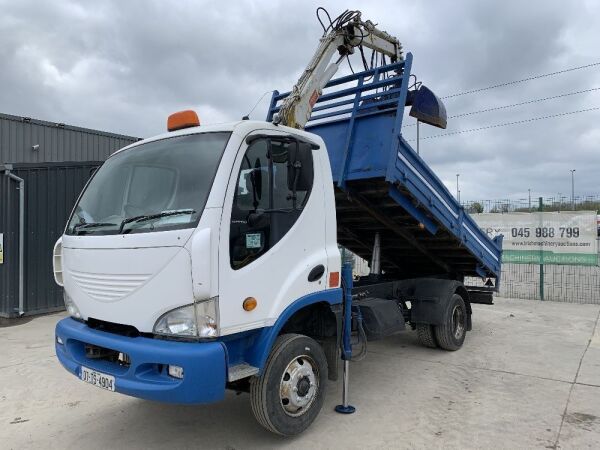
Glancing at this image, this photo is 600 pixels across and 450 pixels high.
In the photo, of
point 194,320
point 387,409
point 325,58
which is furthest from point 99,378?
point 325,58

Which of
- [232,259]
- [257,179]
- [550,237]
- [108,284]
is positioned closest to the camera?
[232,259]

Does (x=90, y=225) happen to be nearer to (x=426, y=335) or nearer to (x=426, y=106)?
(x=426, y=106)

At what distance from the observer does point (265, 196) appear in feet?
12.0

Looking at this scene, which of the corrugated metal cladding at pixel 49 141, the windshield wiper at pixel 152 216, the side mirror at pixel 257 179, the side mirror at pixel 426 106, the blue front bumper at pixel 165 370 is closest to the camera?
the blue front bumper at pixel 165 370

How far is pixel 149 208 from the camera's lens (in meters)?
3.54

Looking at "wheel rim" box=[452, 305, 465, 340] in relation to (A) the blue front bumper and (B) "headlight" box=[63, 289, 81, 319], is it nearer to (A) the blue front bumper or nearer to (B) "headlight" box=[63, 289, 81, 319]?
(A) the blue front bumper

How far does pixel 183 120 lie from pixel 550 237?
10.1 m

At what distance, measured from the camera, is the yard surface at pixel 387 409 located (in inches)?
158

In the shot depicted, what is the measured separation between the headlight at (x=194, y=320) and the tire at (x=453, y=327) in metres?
4.22

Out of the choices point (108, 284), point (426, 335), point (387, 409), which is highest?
point (108, 284)

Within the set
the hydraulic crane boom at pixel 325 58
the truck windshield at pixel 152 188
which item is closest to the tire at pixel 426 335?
the hydraulic crane boom at pixel 325 58

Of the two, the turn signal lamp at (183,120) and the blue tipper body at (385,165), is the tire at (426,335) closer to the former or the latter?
the blue tipper body at (385,165)

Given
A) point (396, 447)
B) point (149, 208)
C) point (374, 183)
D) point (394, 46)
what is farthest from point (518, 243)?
point (149, 208)

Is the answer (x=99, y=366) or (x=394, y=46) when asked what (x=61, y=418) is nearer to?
(x=99, y=366)
